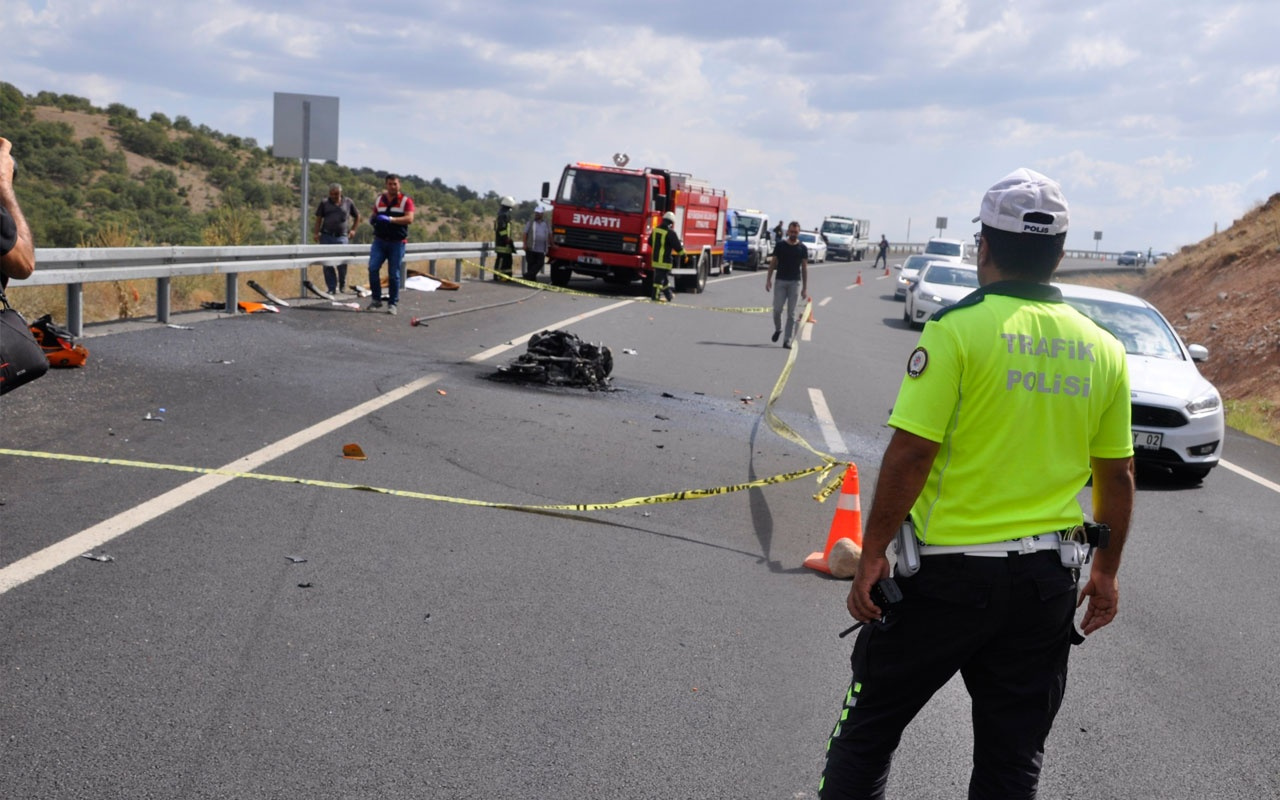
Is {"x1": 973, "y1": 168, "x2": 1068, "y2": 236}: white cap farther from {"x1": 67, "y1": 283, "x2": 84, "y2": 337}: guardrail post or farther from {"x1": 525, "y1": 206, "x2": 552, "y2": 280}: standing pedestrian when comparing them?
{"x1": 525, "y1": 206, "x2": 552, "y2": 280}: standing pedestrian

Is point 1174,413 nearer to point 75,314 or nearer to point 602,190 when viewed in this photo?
point 75,314

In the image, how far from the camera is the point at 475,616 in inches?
214

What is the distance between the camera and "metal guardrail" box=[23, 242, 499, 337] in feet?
40.3

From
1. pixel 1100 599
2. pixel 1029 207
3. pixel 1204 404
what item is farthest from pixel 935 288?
pixel 1029 207

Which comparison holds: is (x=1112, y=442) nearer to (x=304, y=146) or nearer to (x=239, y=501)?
(x=239, y=501)

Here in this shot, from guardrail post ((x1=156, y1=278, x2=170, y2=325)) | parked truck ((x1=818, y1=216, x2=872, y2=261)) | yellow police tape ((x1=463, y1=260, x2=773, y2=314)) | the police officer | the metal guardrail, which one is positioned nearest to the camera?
the police officer

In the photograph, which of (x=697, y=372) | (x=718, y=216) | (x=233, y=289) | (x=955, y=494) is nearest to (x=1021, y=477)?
(x=955, y=494)

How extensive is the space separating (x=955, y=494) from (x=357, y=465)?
18.7ft

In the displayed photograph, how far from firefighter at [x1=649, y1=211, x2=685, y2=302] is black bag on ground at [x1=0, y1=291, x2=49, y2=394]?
21.6m

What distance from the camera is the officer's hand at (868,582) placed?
308cm

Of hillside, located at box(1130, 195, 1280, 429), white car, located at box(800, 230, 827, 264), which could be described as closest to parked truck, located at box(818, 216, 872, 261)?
white car, located at box(800, 230, 827, 264)

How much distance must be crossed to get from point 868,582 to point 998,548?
1.04 feet

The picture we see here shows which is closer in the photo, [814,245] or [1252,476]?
[1252,476]

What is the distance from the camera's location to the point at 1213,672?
5.72 meters
